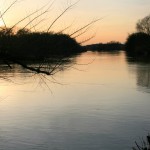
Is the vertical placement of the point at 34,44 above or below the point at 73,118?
above

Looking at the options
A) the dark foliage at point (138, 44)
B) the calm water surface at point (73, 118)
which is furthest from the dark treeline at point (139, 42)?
the calm water surface at point (73, 118)

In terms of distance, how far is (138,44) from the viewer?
8781cm

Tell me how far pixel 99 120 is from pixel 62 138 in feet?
8.08

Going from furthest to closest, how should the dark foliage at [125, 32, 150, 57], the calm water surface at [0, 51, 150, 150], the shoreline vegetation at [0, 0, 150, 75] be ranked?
the dark foliage at [125, 32, 150, 57]
the calm water surface at [0, 51, 150, 150]
the shoreline vegetation at [0, 0, 150, 75]

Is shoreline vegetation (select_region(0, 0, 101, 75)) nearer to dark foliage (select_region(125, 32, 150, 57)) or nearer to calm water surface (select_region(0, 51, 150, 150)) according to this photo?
calm water surface (select_region(0, 51, 150, 150))

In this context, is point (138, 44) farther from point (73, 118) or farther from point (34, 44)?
point (34, 44)

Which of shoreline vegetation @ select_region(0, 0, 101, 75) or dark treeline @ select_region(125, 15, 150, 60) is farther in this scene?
dark treeline @ select_region(125, 15, 150, 60)

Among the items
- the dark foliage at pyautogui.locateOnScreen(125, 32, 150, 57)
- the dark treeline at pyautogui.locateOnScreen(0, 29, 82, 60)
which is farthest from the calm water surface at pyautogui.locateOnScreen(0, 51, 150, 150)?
the dark foliage at pyautogui.locateOnScreen(125, 32, 150, 57)

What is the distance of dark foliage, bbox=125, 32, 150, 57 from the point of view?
269ft

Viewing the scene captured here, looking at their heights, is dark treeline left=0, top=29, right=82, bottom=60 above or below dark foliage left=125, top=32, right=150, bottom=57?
above

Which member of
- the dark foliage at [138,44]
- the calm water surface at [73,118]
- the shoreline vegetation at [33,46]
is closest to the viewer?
the shoreline vegetation at [33,46]

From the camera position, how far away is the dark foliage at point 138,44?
269ft

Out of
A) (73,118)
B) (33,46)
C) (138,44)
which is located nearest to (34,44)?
(33,46)

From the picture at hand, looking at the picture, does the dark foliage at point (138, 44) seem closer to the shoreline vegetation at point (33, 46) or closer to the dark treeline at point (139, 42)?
the dark treeline at point (139, 42)
